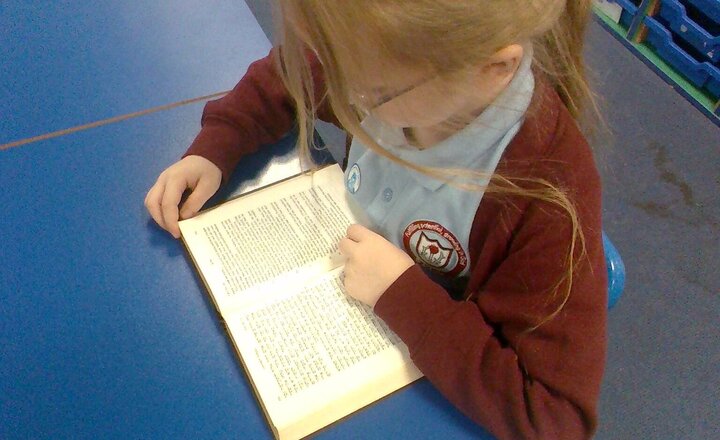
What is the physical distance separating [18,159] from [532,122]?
0.64 metres

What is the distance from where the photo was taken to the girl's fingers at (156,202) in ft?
2.10

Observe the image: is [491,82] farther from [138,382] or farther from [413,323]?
[138,382]

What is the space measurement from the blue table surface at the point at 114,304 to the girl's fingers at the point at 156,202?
0.06ft

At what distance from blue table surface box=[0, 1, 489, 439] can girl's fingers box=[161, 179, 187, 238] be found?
2 centimetres

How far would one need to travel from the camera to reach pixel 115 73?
839 mm

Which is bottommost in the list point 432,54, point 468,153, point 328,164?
point 328,164

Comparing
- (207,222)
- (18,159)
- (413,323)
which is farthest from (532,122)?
(18,159)

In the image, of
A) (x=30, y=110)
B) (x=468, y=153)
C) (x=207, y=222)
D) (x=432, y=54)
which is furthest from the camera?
(x=30, y=110)

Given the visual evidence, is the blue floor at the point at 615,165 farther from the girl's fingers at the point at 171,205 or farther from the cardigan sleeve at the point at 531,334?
the cardigan sleeve at the point at 531,334

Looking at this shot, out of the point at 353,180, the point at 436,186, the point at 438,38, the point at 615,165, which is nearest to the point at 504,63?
the point at 438,38

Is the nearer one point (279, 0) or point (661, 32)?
point (279, 0)

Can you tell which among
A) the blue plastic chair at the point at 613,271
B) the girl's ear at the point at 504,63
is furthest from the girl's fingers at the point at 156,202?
the blue plastic chair at the point at 613,271

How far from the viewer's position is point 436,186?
576 mm

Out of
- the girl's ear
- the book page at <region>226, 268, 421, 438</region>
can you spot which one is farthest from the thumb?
the girl's ear
